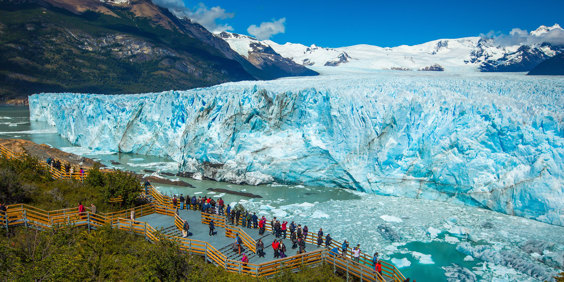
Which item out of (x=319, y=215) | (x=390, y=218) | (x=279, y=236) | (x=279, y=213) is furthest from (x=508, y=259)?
(x=279, y=213)

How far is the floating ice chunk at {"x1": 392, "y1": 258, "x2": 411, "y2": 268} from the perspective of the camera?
457 inches

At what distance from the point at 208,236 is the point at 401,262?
21.0 ft

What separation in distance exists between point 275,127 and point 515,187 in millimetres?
13073

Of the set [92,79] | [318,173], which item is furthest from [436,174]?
[92,79]

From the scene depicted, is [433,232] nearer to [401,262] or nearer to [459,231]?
[459,231]

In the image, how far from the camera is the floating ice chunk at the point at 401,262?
11.6 metres

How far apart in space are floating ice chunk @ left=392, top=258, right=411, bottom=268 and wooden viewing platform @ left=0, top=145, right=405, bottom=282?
50cm

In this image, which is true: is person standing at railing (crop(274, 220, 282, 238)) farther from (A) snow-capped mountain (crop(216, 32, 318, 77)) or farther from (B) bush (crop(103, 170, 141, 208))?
(A) snow-capped mountain (crop(216, 32, 318, 77))

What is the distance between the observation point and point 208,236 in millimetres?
11062

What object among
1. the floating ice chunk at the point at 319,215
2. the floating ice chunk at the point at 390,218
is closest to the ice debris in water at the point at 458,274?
the floating ice chunk at the point at 390,218

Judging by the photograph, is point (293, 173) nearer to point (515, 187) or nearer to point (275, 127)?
point (275, 127)

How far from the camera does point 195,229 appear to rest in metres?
11.5

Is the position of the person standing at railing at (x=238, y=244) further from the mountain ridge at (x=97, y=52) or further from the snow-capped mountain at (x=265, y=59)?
the snow-capped mountain at (x=265, y=59)

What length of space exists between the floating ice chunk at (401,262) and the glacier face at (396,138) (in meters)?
7.33
